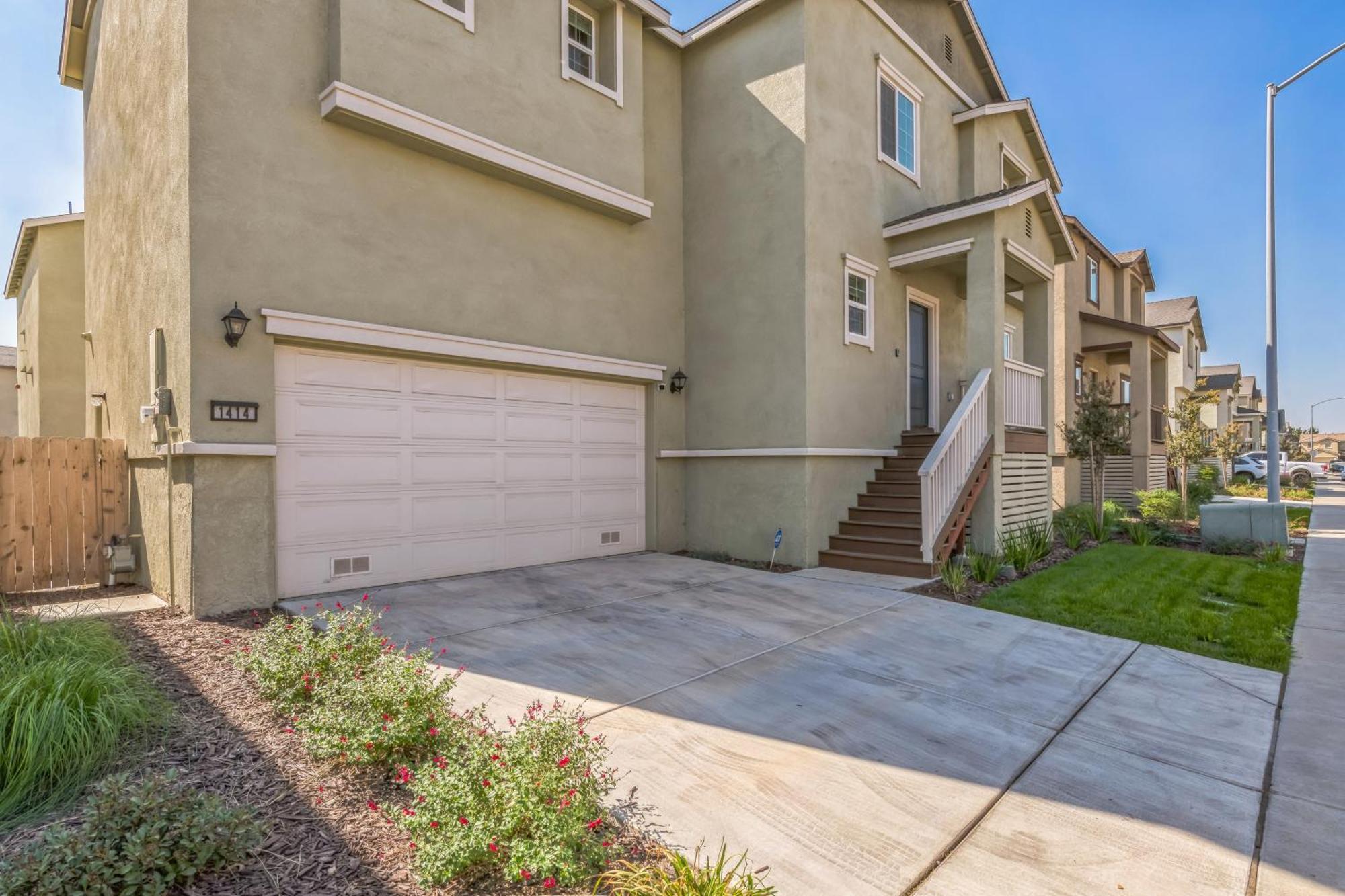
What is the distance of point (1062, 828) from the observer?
2.99m

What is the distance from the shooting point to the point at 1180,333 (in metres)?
26.9

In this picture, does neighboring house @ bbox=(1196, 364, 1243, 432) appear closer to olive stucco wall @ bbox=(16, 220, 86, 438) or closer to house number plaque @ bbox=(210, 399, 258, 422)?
house number plaque @ bbox=(210, 399, 258, 422)

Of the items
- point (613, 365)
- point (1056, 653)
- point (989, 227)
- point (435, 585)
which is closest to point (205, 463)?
point (435, 585)

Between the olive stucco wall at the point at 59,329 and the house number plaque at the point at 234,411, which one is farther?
the olive stucco wall at the point at 59,329

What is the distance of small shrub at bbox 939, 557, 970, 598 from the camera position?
748 cm

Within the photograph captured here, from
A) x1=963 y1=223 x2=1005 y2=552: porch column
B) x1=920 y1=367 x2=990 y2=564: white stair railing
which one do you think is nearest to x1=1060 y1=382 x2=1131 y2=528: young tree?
x1=963 y1=223 x2=1005 y2=552: porch column

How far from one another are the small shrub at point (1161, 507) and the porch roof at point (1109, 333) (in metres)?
4.96

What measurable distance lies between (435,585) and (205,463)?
261 cm

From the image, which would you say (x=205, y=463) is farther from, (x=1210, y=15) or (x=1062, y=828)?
(x=1210, y=15)

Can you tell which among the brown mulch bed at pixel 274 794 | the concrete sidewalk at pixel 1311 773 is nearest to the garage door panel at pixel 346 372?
the brown mulch bed at pixel 274 794

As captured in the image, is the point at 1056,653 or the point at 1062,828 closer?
the point at 1062,828

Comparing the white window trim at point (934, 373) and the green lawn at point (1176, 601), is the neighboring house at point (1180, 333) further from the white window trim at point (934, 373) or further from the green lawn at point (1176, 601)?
the green lawn at point (1176, 601)

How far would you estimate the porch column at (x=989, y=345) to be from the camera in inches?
363

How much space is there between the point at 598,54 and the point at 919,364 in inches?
287
